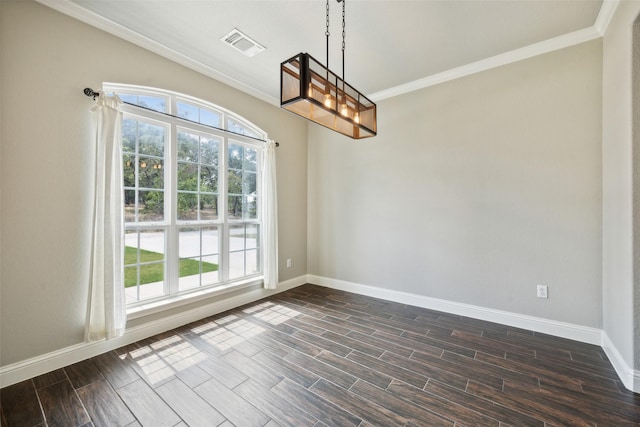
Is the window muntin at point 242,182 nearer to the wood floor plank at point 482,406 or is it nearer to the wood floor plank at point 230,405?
the wood floor plank at point 230,405

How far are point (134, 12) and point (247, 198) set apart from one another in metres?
2.25

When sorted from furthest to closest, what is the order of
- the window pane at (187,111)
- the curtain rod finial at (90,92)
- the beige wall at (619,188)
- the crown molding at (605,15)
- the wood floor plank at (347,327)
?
the window pane at (187,111) → the wood floor plank at (347,327) → the curtain rod finial at (90,92) → the crown molding at (605,15) → the beige wall at (619,188)

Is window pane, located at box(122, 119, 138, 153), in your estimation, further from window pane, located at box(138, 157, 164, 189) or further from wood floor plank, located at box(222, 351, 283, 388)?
wood floor plank, located at box(222, 351, 283, 388)

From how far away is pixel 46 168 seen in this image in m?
2.13

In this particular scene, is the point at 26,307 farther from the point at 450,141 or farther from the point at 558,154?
the point at 558,154

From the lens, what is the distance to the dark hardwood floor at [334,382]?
5.52 ft

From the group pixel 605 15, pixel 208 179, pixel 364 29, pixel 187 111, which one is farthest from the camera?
pixel 208 179

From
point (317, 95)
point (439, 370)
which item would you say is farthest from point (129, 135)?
point (439, 370)

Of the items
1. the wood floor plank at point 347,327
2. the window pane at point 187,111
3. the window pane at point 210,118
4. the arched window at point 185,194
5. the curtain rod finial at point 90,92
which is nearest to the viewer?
the curtain rod finial at point 90,92

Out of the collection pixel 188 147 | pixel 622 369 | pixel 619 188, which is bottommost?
pixel 622 369

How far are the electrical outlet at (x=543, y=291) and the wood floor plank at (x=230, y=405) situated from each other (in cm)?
292

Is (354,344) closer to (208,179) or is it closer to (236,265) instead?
(236,265)

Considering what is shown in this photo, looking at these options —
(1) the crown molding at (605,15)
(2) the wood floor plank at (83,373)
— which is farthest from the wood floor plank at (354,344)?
(1) the crown molding at (605,15)

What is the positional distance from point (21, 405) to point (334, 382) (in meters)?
2.12
